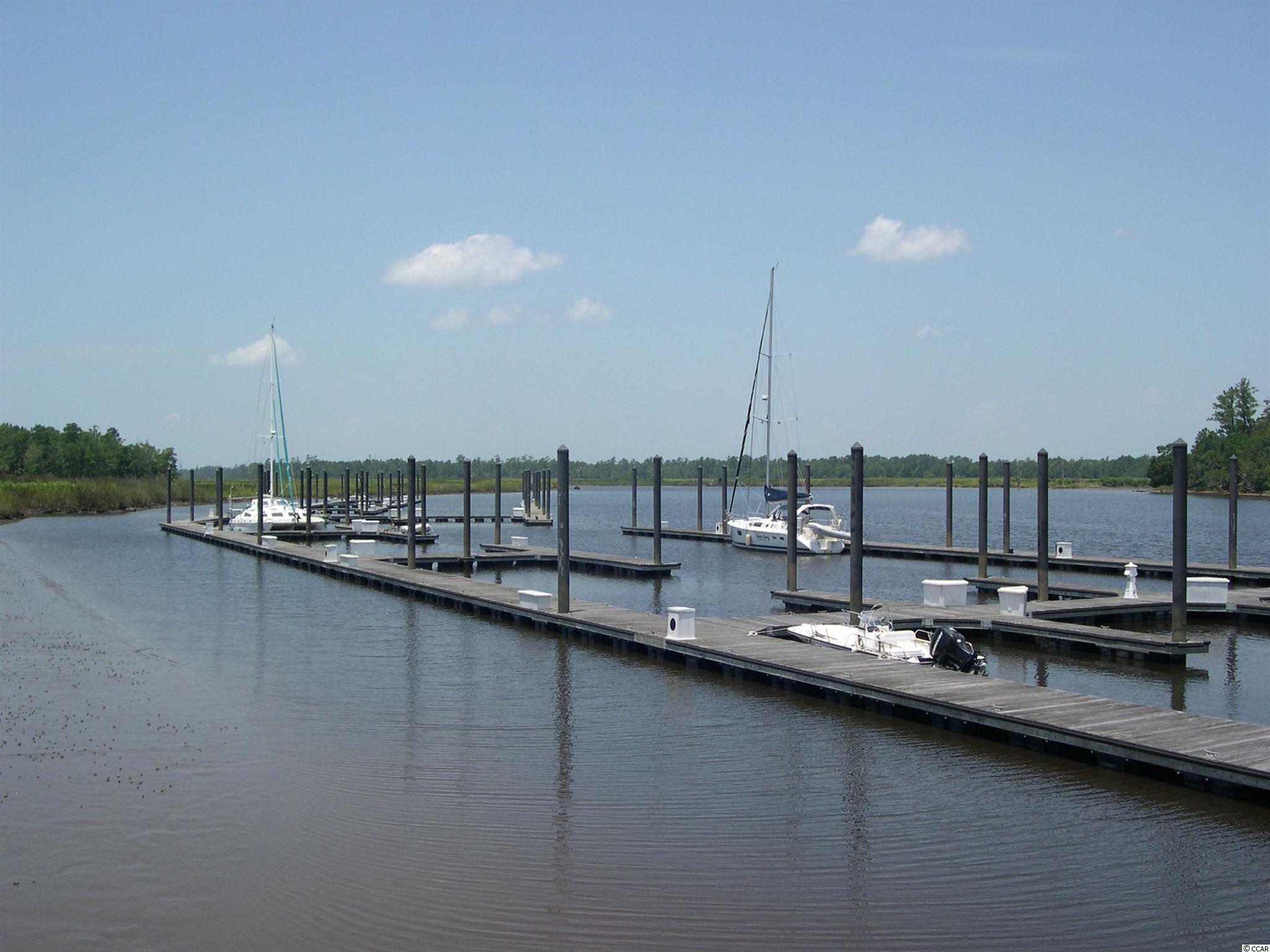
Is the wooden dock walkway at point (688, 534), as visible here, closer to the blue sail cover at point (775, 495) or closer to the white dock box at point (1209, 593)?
the blue sail cover at point (775, 495)

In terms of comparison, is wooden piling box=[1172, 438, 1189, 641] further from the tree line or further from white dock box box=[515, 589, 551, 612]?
the tree line

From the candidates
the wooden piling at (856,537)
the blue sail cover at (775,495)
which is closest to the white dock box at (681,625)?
the wooden piling at (856,537)

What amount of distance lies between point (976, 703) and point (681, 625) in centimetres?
617

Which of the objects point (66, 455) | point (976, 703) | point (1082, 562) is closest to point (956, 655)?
point (976, 703)

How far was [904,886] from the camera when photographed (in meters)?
8.79

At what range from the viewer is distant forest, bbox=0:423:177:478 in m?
109

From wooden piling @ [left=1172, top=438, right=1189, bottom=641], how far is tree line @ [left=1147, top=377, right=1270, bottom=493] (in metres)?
96.3

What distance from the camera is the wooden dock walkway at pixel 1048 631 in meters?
19.0

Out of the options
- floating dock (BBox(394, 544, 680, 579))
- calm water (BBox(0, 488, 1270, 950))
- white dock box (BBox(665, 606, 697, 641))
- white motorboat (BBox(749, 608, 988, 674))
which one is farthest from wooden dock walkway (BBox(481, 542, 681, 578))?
white dock box (BBox(665, 606, 697, 641))

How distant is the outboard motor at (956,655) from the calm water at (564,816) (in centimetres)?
206

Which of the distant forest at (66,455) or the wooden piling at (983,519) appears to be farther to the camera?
the distant forest at (66,455)

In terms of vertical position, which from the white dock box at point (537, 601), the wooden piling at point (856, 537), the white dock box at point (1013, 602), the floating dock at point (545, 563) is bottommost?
the floating dock at point (545, 563)

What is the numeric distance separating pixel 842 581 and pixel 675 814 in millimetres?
26053

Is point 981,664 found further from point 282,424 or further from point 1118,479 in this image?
point 1118,479
